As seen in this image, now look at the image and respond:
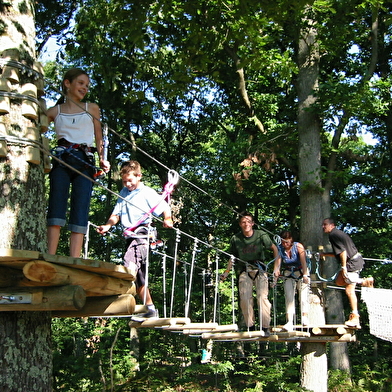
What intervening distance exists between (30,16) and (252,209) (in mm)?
11723

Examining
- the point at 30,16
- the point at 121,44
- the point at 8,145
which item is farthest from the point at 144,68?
the point at 8,145

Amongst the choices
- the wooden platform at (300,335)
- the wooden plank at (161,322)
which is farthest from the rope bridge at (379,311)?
the wooden plank at (161,322)

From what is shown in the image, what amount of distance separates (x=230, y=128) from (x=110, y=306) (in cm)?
1267

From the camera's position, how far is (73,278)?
2.54 m

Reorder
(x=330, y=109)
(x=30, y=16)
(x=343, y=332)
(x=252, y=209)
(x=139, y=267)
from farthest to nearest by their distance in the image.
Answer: (x=252, y=209), (x=330, y=109), (x=343, y=332), (x=139, y=267), (x=30, y=16)

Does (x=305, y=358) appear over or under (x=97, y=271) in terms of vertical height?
under

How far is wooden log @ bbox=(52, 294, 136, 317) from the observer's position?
2.96 metres

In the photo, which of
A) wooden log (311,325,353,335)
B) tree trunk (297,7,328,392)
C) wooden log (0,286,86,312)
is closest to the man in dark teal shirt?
wooden log (311,325,353,335)

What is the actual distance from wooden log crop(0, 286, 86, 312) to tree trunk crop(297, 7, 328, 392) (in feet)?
18.6

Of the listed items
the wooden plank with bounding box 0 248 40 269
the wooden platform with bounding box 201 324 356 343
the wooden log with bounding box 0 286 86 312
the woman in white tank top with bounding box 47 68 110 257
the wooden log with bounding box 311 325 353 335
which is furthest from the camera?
the wooden log with bounding box 311 325 353 335

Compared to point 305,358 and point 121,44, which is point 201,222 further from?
point 305,358

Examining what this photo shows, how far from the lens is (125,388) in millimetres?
7871

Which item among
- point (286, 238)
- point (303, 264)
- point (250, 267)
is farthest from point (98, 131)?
point (303, 264)

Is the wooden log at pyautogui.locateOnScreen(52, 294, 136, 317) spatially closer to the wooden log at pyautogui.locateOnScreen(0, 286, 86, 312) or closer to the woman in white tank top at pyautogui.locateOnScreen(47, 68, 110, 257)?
the woman in white tank top at pyautogui.locateOnScreen(47, 68, 110, 257)
